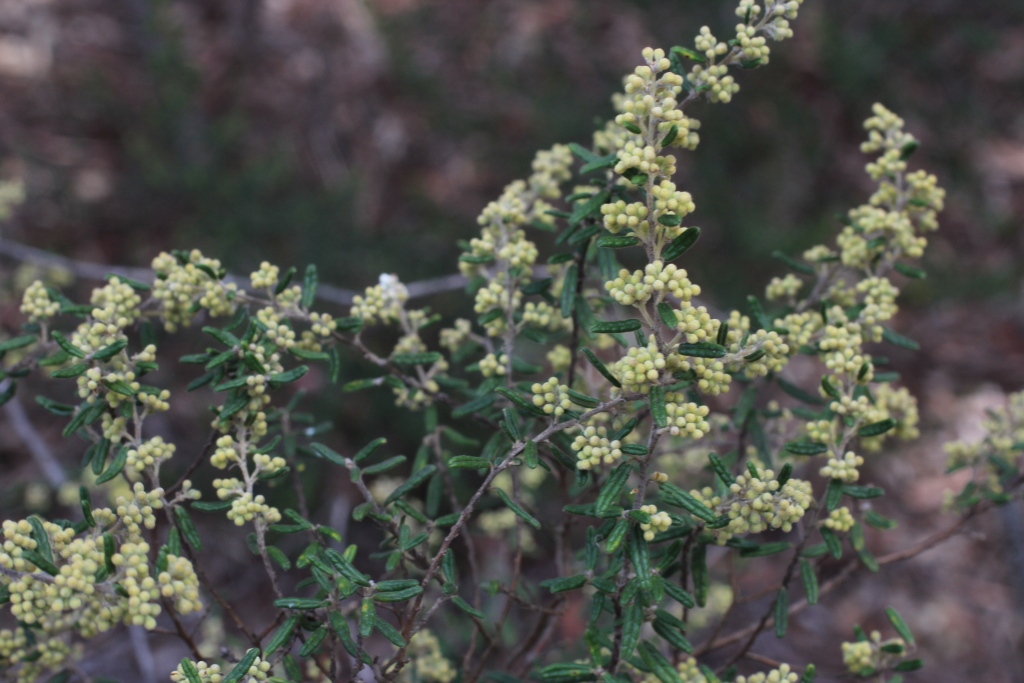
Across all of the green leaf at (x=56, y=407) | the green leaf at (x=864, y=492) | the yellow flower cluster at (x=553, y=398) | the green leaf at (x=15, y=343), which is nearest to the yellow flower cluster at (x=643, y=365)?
the yellow flower cluster at (x=553, y=398)

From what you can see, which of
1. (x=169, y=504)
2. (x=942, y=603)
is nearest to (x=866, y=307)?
(x=169, y=504)

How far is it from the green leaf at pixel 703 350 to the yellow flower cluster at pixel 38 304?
1.32m

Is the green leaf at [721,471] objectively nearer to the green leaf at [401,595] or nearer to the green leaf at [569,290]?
the green leaf at [569,290]

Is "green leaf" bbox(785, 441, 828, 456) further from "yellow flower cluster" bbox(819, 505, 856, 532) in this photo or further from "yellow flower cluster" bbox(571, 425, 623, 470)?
"yellow flower cluster" bbox(571, 425, 623, 470)

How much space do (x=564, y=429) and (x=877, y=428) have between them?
647mm

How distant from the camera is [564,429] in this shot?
134 cm

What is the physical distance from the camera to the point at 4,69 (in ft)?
18.2

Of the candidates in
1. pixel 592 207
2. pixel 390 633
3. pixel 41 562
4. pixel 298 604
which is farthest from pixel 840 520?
pixel 41 562

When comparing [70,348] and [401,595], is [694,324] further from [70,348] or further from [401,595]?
[70,348]

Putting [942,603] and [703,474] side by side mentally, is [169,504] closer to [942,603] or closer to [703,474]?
[703,474]

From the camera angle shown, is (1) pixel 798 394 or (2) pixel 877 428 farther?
(1) pixel 798 394

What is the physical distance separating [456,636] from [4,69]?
5.56m

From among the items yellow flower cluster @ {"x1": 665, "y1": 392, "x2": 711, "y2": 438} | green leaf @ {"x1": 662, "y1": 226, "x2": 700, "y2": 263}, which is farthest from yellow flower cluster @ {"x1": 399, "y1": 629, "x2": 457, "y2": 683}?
green leaf @ {"x1": 662, "y1": 226, "x2": 700, "y2": 263}

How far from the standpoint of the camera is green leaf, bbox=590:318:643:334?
1.32 metres
